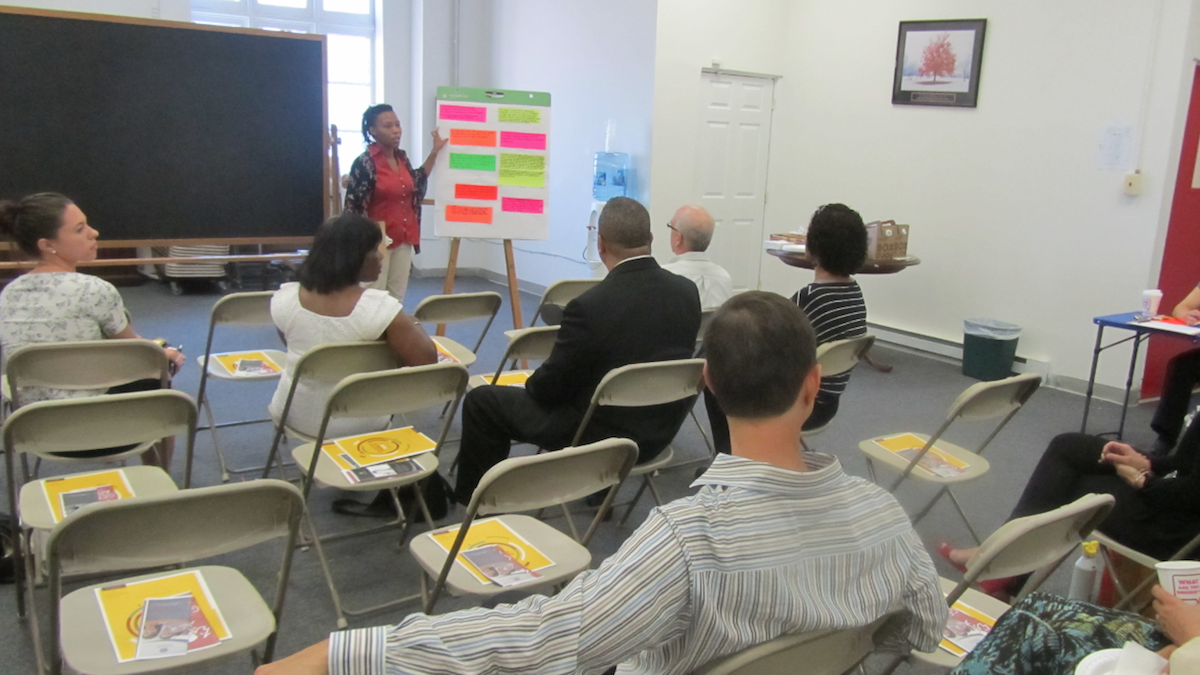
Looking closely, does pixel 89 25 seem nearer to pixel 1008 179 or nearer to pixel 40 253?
pixel 40 253

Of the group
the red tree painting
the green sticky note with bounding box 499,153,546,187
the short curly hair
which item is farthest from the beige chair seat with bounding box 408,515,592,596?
the red tree painting

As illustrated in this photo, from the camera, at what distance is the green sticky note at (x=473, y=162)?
5.27m

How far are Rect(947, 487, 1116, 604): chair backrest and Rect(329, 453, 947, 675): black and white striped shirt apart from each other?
1.31 feet

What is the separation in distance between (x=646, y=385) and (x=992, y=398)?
109 centimetres

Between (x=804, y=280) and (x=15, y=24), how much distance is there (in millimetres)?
5581

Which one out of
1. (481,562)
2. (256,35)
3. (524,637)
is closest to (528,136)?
(256,35)

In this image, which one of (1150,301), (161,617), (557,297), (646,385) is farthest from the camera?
(557,297)

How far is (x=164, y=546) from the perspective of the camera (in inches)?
65.1

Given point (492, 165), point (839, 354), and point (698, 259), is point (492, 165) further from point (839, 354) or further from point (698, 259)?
point (839, 354)

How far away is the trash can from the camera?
5535 mm

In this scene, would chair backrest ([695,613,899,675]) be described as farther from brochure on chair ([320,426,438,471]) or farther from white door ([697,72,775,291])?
white door ([697,72,775,291])

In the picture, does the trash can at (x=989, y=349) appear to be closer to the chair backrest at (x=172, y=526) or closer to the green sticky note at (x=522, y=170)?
the green sticky note at (x=522, y=170)

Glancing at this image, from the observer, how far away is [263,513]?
1727 millimetres

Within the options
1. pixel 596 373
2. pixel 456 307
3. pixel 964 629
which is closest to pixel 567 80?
pixel 456 307
